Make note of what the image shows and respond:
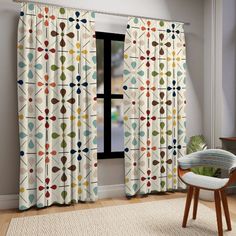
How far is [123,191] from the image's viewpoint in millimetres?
3416

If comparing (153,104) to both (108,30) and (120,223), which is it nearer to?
(108,30)

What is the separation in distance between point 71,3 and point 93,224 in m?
2.47

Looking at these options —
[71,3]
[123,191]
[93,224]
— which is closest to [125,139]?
[123,191]

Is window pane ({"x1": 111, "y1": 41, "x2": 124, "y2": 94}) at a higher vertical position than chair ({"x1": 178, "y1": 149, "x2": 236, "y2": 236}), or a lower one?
higher

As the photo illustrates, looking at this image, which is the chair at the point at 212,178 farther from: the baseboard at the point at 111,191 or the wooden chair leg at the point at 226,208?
the baseboard at the point at 111,191

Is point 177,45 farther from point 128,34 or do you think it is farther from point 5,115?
point 5,115

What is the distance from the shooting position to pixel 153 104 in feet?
11.2

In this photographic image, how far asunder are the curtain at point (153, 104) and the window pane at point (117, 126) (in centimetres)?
24

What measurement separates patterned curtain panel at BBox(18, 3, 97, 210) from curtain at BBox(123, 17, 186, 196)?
470 mm

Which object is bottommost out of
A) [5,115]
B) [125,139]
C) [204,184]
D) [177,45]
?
[204,184]

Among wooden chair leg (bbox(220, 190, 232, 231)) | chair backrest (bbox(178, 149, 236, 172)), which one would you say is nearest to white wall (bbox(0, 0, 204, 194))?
chair backrest (bbox(178, 149, 236, 172))

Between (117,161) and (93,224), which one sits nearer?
(93,224)

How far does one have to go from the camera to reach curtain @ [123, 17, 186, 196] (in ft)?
10.8

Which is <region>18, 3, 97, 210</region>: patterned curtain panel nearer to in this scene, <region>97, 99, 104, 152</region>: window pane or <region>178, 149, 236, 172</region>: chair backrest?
<region>97, 99, 104, 152</region>: window pane
